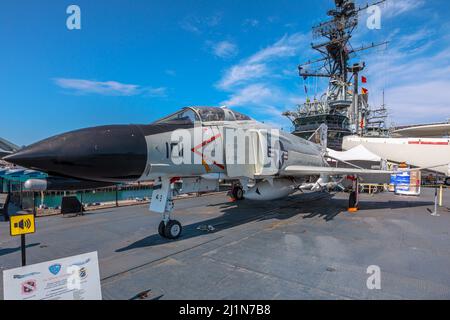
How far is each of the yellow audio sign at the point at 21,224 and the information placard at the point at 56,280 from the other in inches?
34.4

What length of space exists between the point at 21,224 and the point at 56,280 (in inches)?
41.8

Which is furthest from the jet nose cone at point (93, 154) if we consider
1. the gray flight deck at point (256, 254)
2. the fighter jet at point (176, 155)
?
the gray flight deck at point (256, 254)

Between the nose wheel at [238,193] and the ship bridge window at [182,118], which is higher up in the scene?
the ship bridge window at [182,118]

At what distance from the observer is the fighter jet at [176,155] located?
3627mm

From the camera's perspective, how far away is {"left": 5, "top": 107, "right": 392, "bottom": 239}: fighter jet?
3.63 m

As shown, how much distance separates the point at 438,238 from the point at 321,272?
4187 mm

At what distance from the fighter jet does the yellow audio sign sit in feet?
2.66

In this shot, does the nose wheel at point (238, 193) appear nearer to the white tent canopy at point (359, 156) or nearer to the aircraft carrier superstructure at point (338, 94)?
the white tent canopy at point (359, 156)

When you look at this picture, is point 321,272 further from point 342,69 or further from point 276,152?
point 342,69

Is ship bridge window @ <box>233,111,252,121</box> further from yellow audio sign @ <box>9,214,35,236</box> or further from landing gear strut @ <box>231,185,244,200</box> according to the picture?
landing gear strut @ <box>231,185,244,200</box>

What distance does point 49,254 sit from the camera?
4754 millimetres

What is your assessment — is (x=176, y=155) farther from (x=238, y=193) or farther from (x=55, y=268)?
(x=238, y=193)

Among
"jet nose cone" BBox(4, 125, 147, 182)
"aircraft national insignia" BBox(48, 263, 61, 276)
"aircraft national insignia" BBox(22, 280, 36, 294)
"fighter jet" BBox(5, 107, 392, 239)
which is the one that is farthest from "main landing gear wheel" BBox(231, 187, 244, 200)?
"aircraft national insignia" BBox(22, 280, 36, 294)

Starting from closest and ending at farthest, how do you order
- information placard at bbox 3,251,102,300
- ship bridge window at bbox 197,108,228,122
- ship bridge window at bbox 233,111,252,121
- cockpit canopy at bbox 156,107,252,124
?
1. information placard at bbox 3,251,102,300
2. cockpit canopy at bbox 156,107,252,124
3. ship bridge window at bbox 197,108,228,122
4. ship bridge window at bbox 233,111,252,121
